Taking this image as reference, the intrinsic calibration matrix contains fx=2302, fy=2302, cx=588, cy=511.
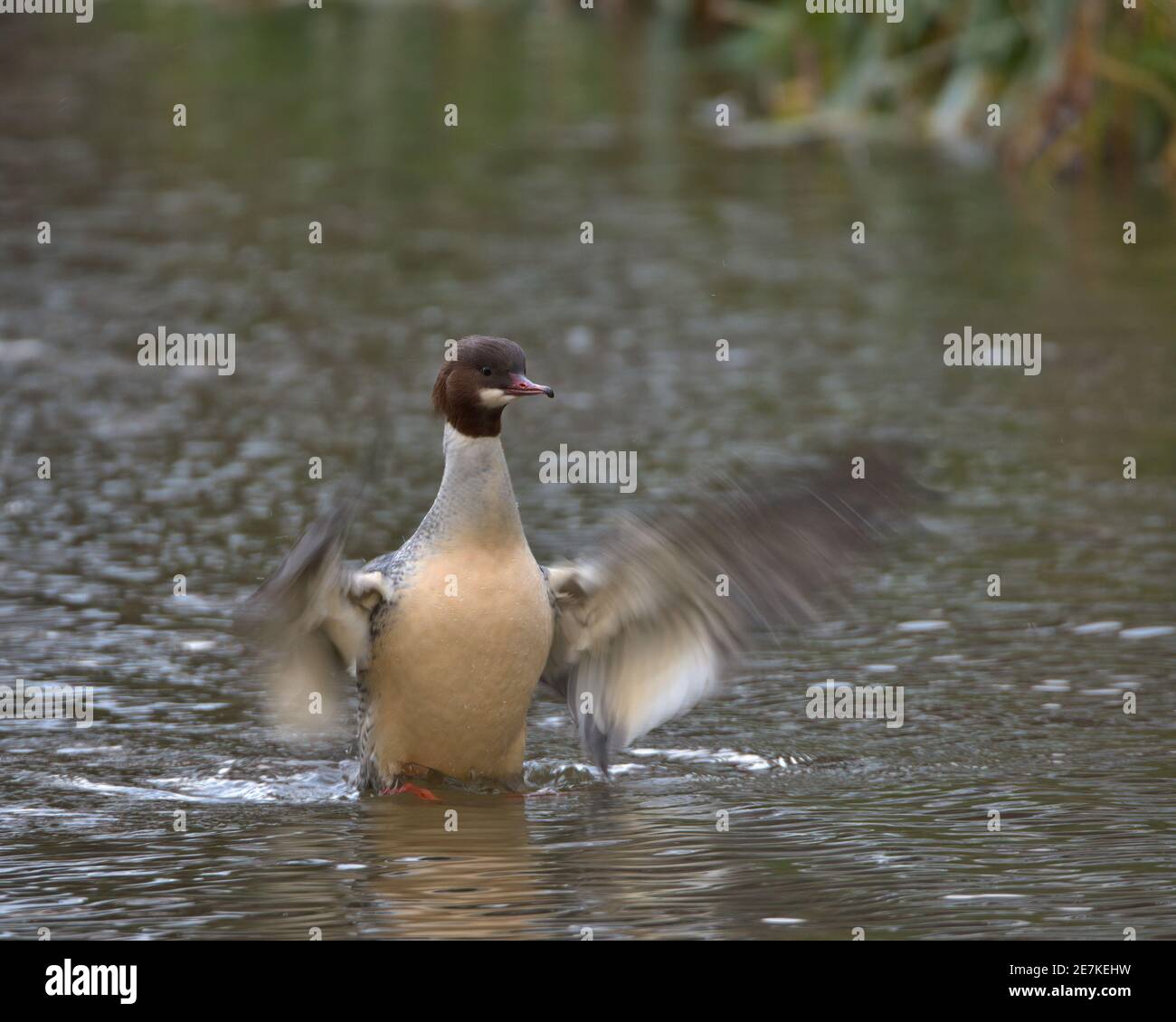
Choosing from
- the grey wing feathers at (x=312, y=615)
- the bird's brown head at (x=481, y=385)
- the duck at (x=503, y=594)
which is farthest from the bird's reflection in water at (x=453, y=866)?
the bird's brown head at (x=481, y=385)

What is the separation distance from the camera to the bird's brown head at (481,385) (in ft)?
25.9

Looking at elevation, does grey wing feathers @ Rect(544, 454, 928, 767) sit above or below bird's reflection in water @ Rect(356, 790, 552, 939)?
above

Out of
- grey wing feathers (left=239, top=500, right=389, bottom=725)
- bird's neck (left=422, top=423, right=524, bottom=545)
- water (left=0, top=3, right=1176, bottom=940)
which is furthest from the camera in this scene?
bird's neck (left=422, top=423, right=524, bottom=545)

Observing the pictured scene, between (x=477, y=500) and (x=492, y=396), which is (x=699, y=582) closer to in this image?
(x=477, y=500)

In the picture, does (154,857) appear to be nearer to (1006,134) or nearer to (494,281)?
(494,281)

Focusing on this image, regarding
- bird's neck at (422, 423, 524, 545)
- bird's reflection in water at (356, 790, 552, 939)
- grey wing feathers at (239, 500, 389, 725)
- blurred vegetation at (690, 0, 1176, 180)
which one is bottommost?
bird's reflection in water at (356, 790, 552, 939)

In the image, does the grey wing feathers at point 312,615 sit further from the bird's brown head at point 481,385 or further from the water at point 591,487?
the bird's brown head at point 481,385

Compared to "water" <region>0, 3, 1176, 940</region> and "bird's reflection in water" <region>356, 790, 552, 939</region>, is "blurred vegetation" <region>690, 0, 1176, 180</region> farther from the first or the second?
"bird's reflection in water" <region>356, 790, 552, 939</region>

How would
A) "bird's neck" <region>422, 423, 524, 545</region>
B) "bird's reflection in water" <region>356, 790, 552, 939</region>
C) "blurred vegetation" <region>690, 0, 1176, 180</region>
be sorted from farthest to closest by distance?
"blurred vegetation" <region>690, 0, 1176, 180</region> < "bird's neck" <region>422, 423, 524, 545</region> < "bird's reflection in water" <region>356, 790, 552, 939</region>

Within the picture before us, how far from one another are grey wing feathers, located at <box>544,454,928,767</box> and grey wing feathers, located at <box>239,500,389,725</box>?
0.71m

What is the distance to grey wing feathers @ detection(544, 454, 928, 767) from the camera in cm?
782

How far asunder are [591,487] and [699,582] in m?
4.24

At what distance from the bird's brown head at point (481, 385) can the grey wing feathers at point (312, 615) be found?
2.03ft

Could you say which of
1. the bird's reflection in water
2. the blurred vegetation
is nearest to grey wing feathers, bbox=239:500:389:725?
the bird's reflection in water
